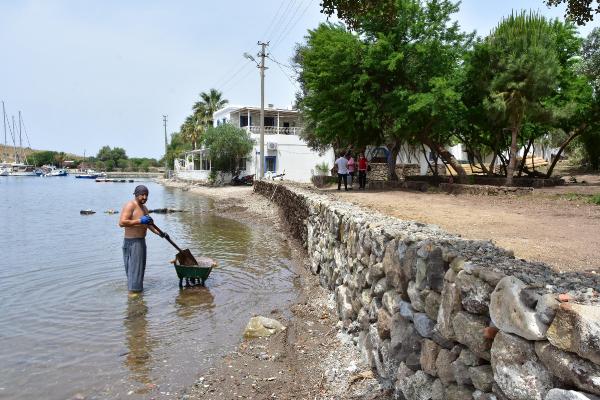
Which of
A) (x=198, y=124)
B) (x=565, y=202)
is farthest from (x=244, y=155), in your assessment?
(x=565, y=202)

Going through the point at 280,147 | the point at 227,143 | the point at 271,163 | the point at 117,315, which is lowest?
the point at 117,315

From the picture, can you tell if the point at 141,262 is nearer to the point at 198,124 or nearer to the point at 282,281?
the point at 282,281

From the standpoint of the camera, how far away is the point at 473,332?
134 inches

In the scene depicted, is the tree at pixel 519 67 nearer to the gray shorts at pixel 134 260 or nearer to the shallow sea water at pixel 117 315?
the shallow sea water at pixel 117 315

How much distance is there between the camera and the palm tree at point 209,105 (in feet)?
217

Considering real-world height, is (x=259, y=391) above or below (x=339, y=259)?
A: below

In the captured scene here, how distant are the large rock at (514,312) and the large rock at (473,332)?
10.0 inches

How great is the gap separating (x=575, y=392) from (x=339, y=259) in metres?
6.43

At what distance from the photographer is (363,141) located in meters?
23.4

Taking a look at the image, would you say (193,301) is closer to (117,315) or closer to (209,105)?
(117,315)

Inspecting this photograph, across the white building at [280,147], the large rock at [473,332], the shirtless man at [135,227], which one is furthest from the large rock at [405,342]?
the white building at [280,147]

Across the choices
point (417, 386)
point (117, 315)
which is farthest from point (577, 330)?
point (117, 315)

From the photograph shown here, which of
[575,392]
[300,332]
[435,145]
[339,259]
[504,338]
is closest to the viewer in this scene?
[575,392]

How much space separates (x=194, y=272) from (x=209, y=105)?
193 ft
